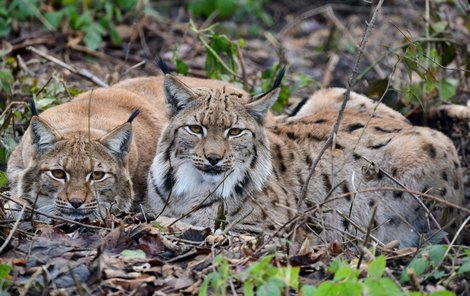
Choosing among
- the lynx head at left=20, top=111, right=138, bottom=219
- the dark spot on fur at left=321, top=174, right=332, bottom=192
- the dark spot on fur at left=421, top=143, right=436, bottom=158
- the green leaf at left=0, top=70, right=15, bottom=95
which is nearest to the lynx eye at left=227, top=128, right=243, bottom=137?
the lynx head at left=20, top=111, right=138, bottom=219

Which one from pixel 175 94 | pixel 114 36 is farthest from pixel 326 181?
pixel 114 36

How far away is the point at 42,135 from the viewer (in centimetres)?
702

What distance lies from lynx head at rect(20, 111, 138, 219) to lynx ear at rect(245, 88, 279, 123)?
97 centimetres

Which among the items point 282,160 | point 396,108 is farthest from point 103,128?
point 396,108

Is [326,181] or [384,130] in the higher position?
[384,130]

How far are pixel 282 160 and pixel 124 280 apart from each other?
8.77 feet

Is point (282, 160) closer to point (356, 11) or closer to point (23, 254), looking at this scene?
point (23, 254)

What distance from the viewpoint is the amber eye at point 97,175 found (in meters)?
6.95

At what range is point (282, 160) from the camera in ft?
25.7

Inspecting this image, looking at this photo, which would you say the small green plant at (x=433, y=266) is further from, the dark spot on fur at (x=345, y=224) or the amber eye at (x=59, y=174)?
the amber eye at (x=59, y=174)

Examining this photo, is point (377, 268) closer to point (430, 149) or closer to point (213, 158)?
point (213, 158)

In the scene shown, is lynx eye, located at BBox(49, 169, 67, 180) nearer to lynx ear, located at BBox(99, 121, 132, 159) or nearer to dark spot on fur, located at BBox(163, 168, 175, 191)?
lynx ear, located at BBox(99, 121, 132, 159)

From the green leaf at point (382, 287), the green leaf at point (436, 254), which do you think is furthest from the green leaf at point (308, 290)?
the green leaf at point (436, 254)

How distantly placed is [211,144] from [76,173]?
105cm
